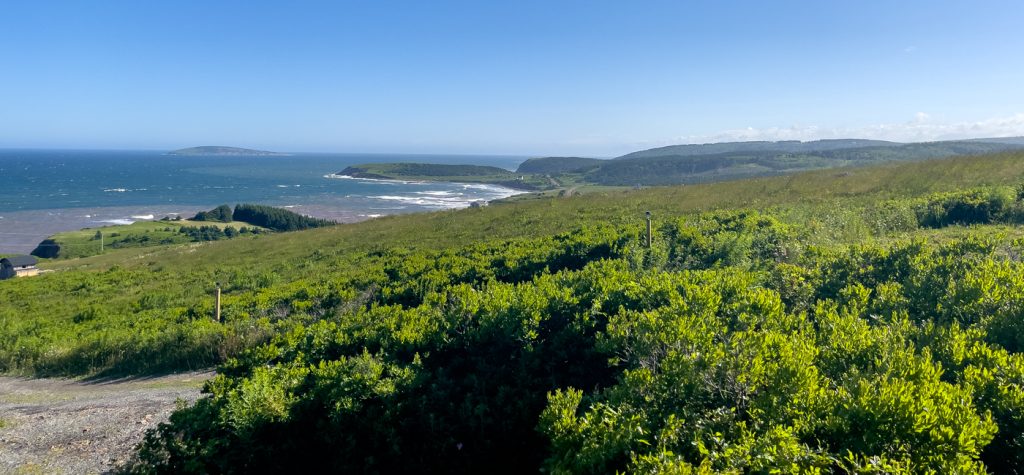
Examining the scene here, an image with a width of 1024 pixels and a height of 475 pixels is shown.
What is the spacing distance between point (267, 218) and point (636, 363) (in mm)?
77545

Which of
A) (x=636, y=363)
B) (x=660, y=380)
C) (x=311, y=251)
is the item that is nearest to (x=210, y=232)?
(x=311, y=251)

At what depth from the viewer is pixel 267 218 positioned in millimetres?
75688

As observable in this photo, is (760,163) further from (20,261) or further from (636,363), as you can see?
(636,363)

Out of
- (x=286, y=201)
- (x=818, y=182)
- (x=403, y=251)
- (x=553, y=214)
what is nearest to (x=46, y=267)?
(x=403, y=251)

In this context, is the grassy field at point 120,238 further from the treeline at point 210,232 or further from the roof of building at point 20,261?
the roof of building at point 20,261

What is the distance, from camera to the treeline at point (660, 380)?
465 centimetres

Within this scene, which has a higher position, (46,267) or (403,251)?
(403,251)

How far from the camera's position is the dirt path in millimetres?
9102

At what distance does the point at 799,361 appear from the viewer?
5.51 metres

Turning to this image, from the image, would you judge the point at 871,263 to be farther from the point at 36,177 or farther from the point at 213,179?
the point at 36,177

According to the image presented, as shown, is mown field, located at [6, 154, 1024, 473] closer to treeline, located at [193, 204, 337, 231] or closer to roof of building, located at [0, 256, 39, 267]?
roof of building, located at [0, 256, 39, 267]

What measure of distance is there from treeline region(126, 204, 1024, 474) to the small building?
143 ft

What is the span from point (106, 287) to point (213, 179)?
538ft

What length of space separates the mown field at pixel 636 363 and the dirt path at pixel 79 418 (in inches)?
35.2
